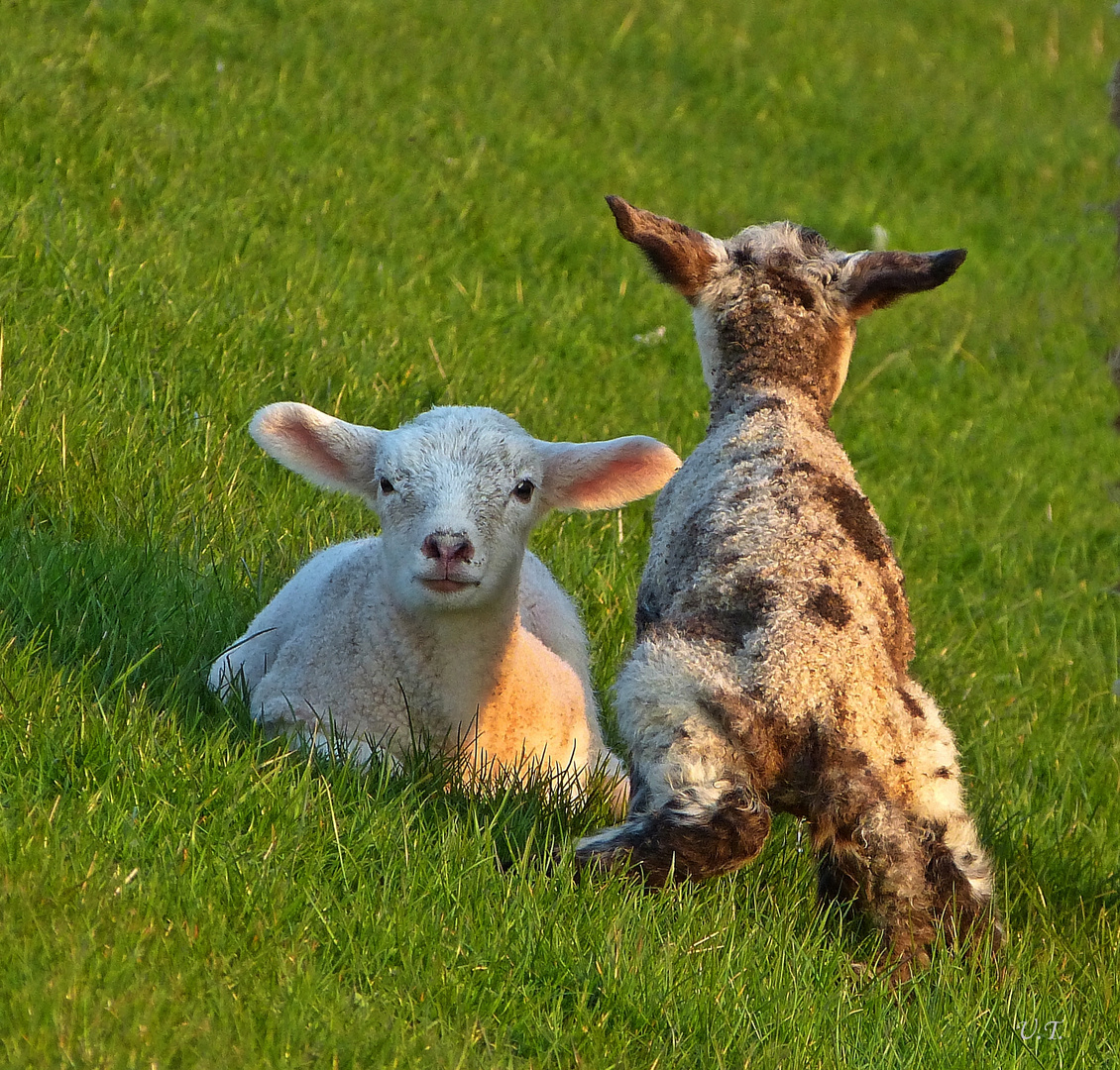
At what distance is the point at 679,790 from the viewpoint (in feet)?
11.8

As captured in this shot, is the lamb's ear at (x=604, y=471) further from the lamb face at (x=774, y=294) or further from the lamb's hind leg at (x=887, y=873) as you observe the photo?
the lamb's hind leg at (x=887, y=873)

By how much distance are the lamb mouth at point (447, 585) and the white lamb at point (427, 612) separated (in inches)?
1.5

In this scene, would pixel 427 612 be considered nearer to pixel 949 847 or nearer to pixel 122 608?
pixel 122 608

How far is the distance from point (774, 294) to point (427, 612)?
1.35 metres

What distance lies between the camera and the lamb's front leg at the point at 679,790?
3537 millimetres

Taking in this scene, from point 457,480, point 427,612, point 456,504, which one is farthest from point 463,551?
point 427,612

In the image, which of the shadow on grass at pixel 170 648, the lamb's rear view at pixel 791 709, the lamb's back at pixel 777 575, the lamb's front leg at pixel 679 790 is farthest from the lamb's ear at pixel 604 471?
the lamb's front leg at pixel 679 790

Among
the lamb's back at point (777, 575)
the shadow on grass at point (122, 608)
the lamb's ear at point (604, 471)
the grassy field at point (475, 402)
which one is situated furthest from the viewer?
the lamb's ear at point (604, 471)

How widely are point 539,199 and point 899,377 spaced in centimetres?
253

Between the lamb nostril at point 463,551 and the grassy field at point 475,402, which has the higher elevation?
the lamb nostril at point 463,551

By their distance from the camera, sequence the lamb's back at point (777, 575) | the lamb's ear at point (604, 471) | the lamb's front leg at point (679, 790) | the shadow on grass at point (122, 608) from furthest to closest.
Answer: the lamb's ear at point (604, 471), the shadow on grass at point (122, 608), the lamb's back at point (777, 575), the lamb's front leg at point (679, 790)

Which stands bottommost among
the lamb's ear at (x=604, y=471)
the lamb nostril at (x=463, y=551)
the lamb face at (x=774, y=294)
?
the lamb nostril at (x=463, y=551)

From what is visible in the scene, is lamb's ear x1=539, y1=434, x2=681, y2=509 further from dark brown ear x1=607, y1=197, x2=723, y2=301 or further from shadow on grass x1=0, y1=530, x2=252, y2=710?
shadow on grass x1=0, y1=530, x2=252, y2=710

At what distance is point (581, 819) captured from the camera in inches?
174
